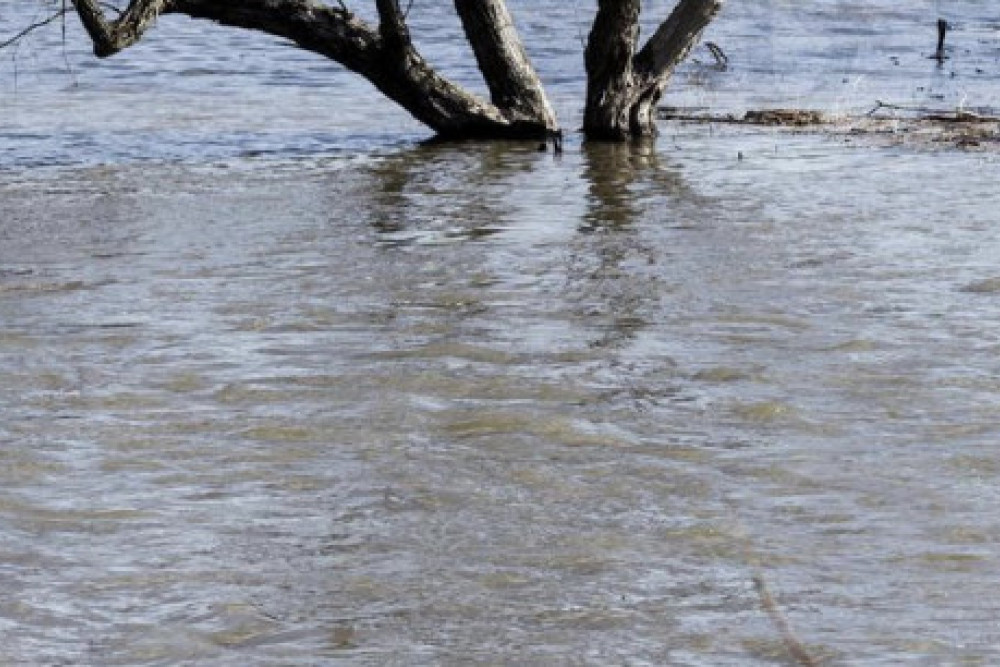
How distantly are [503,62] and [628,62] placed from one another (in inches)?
37.5

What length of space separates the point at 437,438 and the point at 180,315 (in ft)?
7.42

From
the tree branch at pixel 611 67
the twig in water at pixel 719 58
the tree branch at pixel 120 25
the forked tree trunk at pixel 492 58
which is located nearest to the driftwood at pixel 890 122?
the forked tree trunk at pixel 492 58

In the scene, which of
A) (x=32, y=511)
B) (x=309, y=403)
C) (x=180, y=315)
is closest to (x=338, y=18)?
(x=180, y=315)

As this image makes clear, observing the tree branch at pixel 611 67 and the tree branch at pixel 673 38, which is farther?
the tree branch at pixel 673 38

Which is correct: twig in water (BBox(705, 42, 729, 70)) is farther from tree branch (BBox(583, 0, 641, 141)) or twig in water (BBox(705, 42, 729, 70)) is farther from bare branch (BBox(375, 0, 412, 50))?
bare branch (BBox(375, 0, 412, 50))

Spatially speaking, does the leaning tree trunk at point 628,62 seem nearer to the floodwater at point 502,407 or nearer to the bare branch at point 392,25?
the floodwater at point 502,407

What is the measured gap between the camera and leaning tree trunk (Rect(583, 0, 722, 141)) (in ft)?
47.4

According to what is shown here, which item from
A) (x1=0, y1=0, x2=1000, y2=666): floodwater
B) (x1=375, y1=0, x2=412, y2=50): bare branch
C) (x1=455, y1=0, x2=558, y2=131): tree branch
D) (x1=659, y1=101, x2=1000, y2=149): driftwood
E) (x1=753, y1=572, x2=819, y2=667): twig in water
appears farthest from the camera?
(x1=455, y1=0, x2=558, y2=131): tree branch

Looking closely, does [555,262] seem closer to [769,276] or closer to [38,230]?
[769,276]

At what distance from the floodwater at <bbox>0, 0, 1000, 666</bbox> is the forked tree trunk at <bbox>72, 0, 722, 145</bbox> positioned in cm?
86

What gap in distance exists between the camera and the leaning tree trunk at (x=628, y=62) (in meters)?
14.4

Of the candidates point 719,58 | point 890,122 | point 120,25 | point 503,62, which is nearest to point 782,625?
point 120,25

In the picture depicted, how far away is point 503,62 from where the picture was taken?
48.5 feet

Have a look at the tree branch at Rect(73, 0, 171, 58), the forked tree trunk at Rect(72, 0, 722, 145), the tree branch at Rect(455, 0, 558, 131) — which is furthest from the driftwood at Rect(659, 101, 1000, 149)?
the tree branch at Rect(73, 0, 171, 58)
